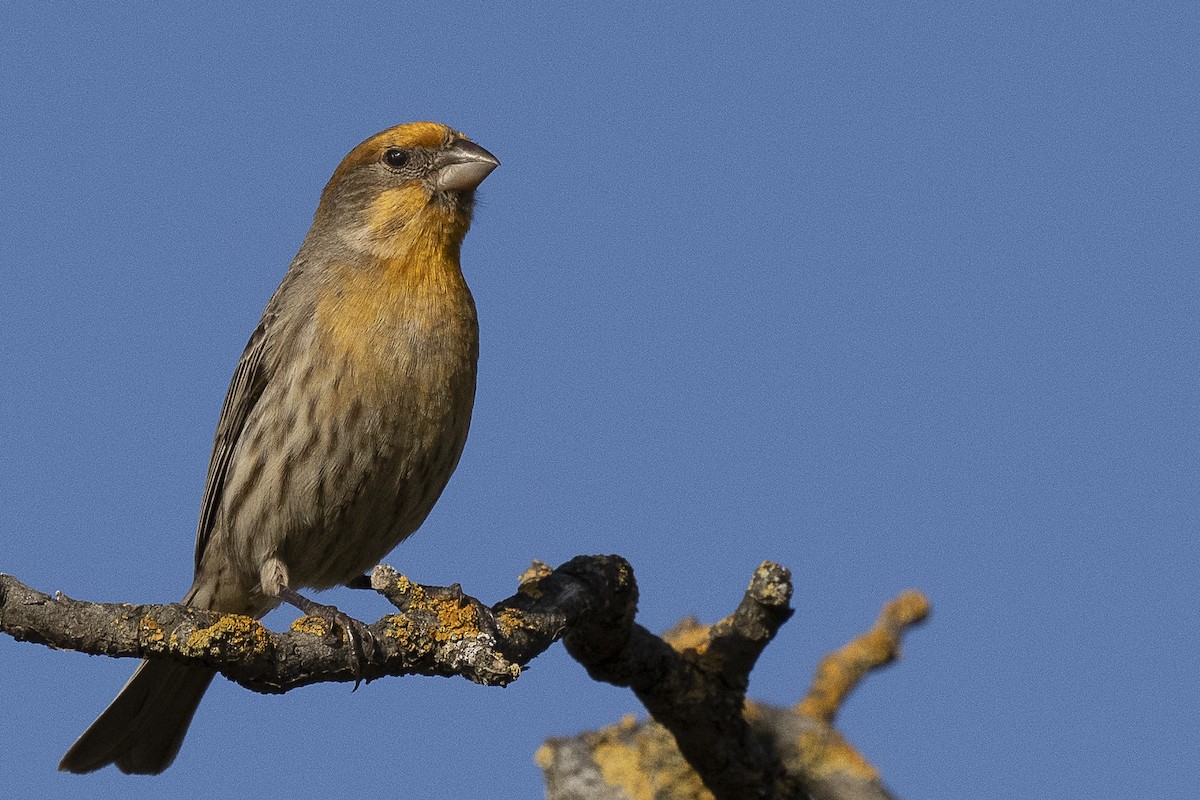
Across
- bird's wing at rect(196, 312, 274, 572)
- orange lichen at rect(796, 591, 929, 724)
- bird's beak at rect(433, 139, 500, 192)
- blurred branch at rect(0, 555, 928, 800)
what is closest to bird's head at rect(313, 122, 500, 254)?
bird's beak at rect(433, 139, 500, 192)

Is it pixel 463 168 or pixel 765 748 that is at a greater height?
pixel 463 168

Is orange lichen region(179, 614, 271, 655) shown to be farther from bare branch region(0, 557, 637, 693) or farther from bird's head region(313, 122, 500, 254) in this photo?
bird's head region(313, 122, 500, 254)

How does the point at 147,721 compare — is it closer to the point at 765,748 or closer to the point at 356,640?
the point at 356,640

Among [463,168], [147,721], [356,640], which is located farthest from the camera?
[463,168]

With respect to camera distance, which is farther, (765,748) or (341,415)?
(765,748)

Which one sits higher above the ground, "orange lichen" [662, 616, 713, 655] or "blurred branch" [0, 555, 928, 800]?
"orange lichen" [662, 616, 713, 655]

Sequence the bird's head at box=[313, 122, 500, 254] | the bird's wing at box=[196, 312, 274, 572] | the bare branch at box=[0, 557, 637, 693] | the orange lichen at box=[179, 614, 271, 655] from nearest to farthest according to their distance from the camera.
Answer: the bare branch at box=[0, 557, 637, 693]
the orange lichen at box=[179, 614, 271, 655]
the bird's wing at box=[196, 312, 274, 572]
the bird's head at box=[313, 122, 500, 254]

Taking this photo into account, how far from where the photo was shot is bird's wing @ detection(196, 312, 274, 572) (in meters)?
7.30

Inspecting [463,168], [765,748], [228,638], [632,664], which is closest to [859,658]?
[765,748]

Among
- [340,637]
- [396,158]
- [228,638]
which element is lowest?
[228,638]

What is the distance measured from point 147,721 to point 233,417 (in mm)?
1524

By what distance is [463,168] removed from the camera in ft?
24.6

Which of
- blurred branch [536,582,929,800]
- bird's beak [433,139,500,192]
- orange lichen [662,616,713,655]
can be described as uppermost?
bird's beak [433,139,500,192]

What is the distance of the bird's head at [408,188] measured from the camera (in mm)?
Result: 7430
